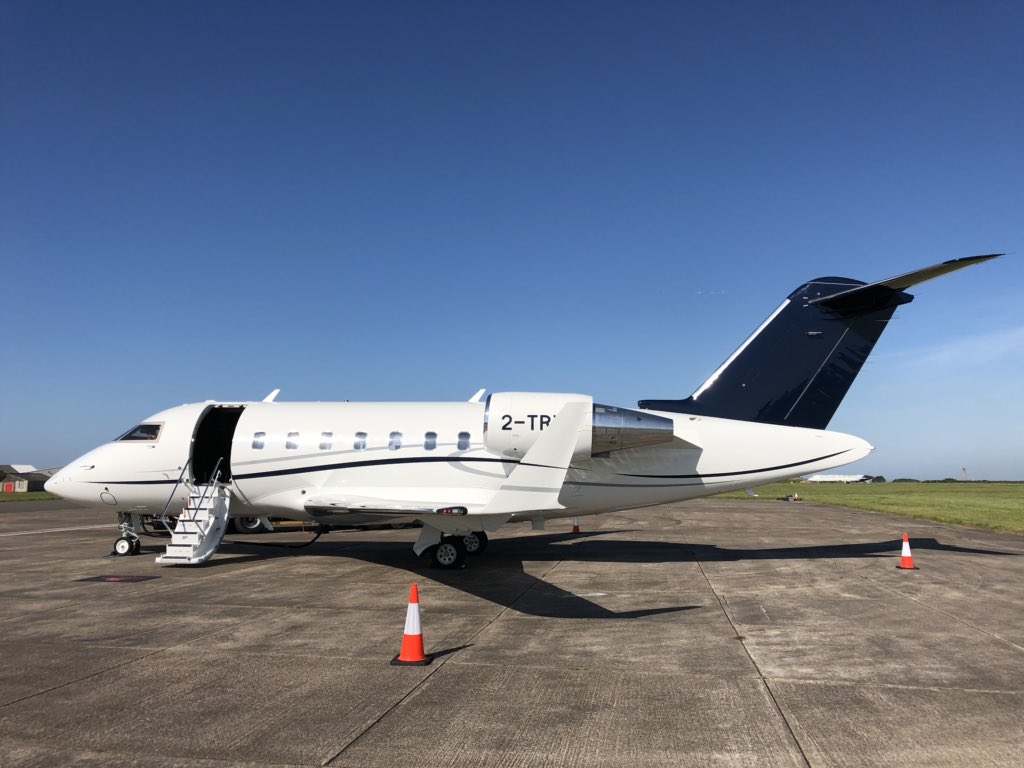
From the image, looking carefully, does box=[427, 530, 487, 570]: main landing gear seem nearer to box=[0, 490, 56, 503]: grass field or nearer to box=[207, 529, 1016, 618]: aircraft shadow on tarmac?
box=[207, 529, 1016, 618]: aircraft shadow on tarmac

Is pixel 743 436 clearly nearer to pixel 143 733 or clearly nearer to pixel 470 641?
pixel 470 641

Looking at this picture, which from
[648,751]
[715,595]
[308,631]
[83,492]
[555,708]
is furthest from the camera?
[83,492]

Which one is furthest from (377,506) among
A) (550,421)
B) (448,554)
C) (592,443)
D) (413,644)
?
(413,644)

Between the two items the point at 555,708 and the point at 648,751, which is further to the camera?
the point at 555,708

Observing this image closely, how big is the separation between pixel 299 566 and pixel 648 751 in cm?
1025

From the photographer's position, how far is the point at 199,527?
42.7ft

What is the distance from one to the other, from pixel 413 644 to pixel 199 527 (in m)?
8.47

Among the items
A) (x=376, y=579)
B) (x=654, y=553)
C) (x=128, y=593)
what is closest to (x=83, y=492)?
(x=128, y=593)

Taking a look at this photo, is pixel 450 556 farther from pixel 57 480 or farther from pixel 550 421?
pixel 57 480

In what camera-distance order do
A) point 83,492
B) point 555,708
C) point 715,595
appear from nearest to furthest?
1. point 555,708
2. point 715,595
3. point 83,492

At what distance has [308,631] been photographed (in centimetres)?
777

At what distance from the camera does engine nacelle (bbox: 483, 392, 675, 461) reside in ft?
39.5

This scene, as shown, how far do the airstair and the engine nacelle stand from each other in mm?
5814

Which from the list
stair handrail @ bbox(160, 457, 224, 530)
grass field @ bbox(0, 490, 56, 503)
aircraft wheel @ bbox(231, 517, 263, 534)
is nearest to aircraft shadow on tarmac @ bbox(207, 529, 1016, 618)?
stair handrail @ bbox(160, 457, 224, 530)
